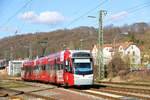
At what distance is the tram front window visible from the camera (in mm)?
17922

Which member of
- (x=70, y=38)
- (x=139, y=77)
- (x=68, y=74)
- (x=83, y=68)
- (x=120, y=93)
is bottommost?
(x=120, y=93)

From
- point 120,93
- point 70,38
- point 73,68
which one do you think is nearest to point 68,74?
point 73,68

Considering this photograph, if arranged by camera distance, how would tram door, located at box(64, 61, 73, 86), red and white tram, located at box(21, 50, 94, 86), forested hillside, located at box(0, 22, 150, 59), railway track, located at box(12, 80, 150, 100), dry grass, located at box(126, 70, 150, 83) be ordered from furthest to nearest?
forested hillside, located at box(0, 22, 150, 59) → dry grass, located at box(126, 70, 150, 83) → tram door, located at box(64, 61, 73, 86) → red and white tram, located at box(21, 50, 94, 86) → railway track, located at box(12, 80, 150, 100)

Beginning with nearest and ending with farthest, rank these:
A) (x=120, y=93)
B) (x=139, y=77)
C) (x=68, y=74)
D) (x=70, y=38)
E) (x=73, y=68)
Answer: (x=120, y=93) < (x=73, y=68) < (x=68, y=74) < (x=139, y=77) < (x=70, y=38)

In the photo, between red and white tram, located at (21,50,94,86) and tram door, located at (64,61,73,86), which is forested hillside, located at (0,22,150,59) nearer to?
red and white tram, located at (21,50,94,86)

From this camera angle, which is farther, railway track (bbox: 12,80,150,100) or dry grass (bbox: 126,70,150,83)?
dry grass (bbox: 126,70,150,83)

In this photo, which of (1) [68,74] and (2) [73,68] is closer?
(2) [73,68]

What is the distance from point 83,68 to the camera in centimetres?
1820

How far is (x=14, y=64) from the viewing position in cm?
7094

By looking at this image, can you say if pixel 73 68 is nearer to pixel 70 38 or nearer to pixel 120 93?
pixel 120 93

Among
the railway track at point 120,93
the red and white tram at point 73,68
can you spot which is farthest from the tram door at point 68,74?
the railway track at point 120,93

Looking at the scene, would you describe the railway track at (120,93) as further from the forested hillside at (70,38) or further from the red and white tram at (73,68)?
the forested hillside at (70,38)

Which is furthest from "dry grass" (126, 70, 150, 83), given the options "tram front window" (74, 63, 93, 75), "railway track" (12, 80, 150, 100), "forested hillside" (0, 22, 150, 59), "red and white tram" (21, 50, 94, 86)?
"forested hillside" (0, 22, 150, 59)

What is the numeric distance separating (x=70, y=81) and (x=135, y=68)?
2488 centimetres
